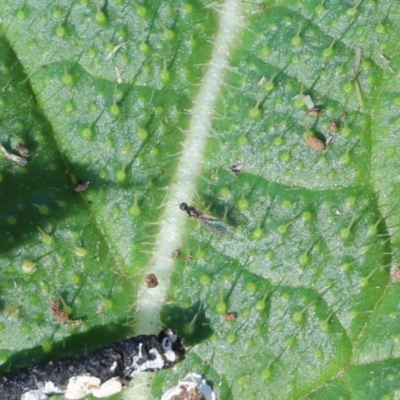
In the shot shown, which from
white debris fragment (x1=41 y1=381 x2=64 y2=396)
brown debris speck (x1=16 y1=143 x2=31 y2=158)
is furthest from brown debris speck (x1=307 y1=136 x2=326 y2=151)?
white debris fragment (x1=41 y1=381 x2=64 y2=396)

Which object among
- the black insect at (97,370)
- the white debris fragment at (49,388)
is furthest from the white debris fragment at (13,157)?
the white debris fragment at (49,388)

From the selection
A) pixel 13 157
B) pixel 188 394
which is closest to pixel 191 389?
pixel 188 394

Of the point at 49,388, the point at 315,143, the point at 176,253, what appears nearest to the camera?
the point at 49,388

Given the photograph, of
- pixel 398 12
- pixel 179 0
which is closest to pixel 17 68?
pixel 179 0

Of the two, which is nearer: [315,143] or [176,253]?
[315,143]

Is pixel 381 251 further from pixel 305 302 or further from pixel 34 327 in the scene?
pixel 34 327

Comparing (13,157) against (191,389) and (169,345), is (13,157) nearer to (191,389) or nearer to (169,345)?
(169,345)
